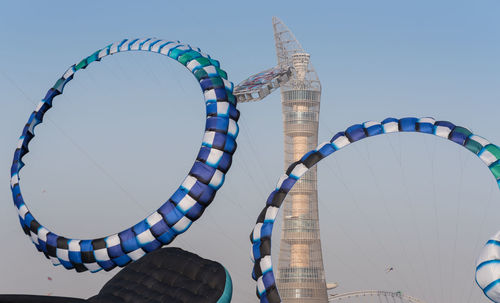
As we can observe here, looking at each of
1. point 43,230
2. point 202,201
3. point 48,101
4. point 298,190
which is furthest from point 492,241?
point 298,190

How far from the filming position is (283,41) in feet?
340

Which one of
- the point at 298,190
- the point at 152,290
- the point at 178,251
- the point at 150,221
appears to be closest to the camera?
the point at 152,290

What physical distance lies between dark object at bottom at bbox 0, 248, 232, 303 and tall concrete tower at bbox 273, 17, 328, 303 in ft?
263

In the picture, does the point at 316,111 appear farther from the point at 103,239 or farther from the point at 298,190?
the point at 103,239

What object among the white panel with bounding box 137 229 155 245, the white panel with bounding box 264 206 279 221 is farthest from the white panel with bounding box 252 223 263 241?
the white panel with bounding box 137 229 155 245

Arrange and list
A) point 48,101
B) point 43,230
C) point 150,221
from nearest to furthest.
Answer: point 150,221, point 43,230, point 48,101

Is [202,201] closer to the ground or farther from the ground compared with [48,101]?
closer to the ground

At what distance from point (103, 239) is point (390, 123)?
341 inches

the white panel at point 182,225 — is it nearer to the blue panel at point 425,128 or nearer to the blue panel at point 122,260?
the blue panel at point 122,260

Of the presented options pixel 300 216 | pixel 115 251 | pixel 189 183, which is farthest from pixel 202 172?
pixel 300 216

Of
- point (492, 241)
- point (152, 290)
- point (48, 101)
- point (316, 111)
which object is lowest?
point (152, 290)

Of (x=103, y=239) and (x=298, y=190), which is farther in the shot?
(x=298, y=190)

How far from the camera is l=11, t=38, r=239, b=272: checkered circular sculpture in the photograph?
2130 cm

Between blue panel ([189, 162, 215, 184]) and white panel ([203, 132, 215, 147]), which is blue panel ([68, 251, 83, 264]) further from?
white panel ([203, 132, 215, 147])
